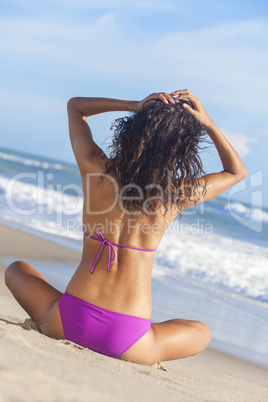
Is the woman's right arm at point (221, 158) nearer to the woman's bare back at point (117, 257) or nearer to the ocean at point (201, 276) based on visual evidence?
the woman's bare back at point (117, 257)

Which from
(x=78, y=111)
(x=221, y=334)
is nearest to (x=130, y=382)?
(x=78, y=111)

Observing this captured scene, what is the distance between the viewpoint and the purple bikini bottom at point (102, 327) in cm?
253

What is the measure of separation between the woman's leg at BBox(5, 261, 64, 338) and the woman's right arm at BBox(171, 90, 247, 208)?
2.85ft

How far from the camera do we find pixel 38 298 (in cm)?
273

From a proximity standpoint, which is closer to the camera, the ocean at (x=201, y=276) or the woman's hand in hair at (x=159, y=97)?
the woman's hand in hair at (x=159, y=97)

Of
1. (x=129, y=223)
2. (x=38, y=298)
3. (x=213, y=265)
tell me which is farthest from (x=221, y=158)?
(x=213, y=265)

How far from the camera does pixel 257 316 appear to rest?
580cm

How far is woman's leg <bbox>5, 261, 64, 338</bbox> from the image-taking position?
2.63 m

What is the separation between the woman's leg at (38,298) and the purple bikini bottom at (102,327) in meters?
0.09

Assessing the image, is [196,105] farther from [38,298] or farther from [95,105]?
[38,298]

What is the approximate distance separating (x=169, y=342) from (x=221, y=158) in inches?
42.2

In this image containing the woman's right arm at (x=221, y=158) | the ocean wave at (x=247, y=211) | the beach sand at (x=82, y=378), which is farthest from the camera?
the ocean wave at (x=247, y=211)

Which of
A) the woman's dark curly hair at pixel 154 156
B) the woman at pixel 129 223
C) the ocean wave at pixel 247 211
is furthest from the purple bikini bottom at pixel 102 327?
the ocean wave at pixel 247 211

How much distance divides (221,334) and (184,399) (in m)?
2.89
